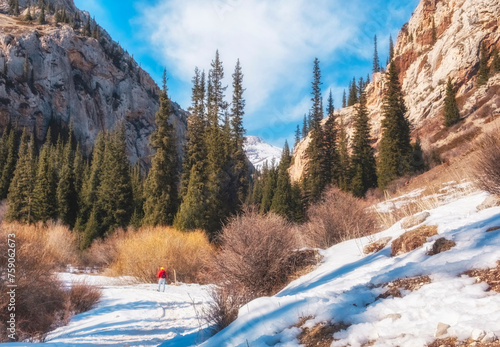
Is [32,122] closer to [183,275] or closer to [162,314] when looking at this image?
[183,275]

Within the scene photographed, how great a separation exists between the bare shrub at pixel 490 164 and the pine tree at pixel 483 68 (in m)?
50.4

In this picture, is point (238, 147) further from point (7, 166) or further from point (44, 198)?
point (7, 166)

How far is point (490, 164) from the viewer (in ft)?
22.0

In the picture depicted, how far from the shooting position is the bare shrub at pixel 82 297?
11.6 metres

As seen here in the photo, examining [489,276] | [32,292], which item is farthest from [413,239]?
[32,292]

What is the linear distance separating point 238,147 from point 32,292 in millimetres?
30512

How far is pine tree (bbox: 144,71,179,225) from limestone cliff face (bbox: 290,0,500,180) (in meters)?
28.6

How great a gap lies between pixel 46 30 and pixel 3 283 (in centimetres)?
11537

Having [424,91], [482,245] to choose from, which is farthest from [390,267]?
[424,91]

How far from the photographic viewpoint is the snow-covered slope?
10.3 ft

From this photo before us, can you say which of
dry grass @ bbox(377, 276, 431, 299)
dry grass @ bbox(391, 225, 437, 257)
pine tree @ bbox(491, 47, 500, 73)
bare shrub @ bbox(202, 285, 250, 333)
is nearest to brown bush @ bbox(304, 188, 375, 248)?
dry grass @ bbox(391, 225, 437, 257)

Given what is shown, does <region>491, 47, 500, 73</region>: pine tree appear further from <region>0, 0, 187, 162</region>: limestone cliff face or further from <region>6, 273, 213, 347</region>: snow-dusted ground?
<region>0, 0, 187, 162</region>: limestone cliff face

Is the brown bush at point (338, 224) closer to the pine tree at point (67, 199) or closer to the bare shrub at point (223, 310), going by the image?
the bare shrub at point (223, 310)

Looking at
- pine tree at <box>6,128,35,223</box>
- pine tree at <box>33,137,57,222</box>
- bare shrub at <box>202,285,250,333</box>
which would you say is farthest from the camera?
→ pine tree at <box>33,137,57,222</box>
